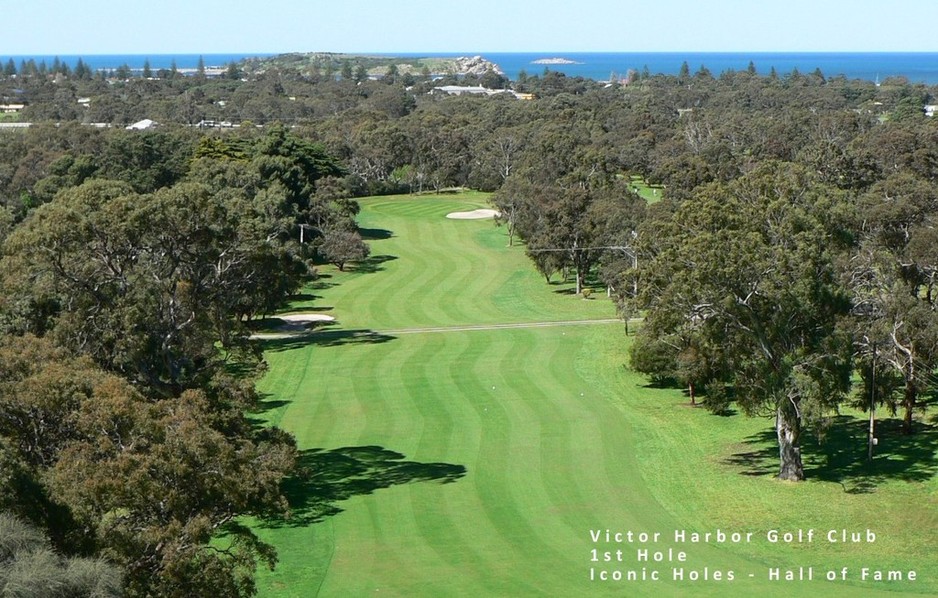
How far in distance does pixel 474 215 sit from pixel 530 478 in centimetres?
7832

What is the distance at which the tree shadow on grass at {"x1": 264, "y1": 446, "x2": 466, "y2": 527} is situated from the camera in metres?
35.2

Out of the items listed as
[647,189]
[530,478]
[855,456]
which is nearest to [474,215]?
[647,189]

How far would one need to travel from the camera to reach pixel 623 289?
61000mm

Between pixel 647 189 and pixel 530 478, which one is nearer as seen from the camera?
pixel 530 478

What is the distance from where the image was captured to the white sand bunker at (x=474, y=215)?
11362 centimetres

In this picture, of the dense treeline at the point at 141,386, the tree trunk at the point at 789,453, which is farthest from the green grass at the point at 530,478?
the dense treeline at the point at 141,386

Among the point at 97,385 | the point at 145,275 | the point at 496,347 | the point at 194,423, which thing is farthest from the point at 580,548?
the point at 496,347

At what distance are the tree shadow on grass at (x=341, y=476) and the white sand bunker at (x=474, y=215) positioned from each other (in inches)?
2853

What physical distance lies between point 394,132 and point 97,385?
356 ft

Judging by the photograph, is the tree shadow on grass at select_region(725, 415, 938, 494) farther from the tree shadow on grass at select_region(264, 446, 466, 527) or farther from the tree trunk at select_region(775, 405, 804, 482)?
the tree shadow on grass at select_region(264, 446, 466, 527)

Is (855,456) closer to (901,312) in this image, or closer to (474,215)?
(901,312)

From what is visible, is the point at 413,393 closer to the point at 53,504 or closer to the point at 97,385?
the point at 97,385

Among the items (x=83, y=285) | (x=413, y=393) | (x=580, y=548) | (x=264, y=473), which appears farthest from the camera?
(x=413, y=393)

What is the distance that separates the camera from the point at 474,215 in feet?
378
